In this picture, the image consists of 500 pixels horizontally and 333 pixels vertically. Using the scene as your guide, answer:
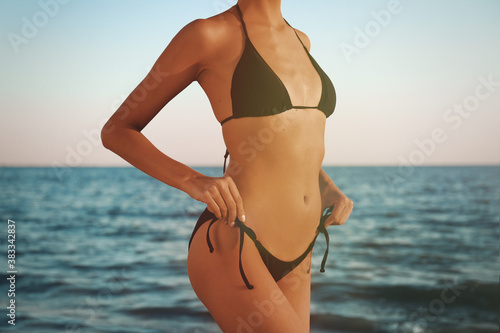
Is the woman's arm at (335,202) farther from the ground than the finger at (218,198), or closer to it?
closer to it

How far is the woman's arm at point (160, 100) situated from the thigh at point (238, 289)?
0.93 ft

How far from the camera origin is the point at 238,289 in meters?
1.88

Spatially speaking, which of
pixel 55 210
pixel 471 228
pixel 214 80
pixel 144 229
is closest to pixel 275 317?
pixel 214 80

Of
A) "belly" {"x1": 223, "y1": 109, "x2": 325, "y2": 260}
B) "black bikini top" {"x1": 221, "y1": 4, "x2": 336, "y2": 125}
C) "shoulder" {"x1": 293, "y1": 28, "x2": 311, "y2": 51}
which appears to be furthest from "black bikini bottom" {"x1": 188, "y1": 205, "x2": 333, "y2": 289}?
"shoulder" {"x1": 293, "y1": 28, "x2": 311, "y2": 51}

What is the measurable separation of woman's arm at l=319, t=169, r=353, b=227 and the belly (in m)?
0.13

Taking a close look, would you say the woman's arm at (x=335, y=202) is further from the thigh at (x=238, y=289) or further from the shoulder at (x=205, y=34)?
the shoulder at (x=205, y=34)

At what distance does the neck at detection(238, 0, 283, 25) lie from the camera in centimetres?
216

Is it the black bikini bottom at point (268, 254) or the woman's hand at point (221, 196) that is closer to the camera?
the woman's hand at point (221, 196)

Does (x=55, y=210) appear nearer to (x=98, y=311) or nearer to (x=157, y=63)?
(x=98, y=311)

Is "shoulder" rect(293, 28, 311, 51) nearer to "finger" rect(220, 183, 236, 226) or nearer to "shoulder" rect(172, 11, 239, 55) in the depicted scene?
"shoulder" rect(172, 11, 239, 55)

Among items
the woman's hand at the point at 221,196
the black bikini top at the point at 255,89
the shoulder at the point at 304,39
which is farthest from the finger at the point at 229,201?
the shoulder at the point at 304,39

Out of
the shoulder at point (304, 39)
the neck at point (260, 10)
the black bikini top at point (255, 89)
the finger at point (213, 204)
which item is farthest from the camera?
the shoulder at point (304, 39)

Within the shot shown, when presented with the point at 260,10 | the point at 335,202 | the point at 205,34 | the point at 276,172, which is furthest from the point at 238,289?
the point at 260,10

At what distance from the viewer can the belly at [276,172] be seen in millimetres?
2010
